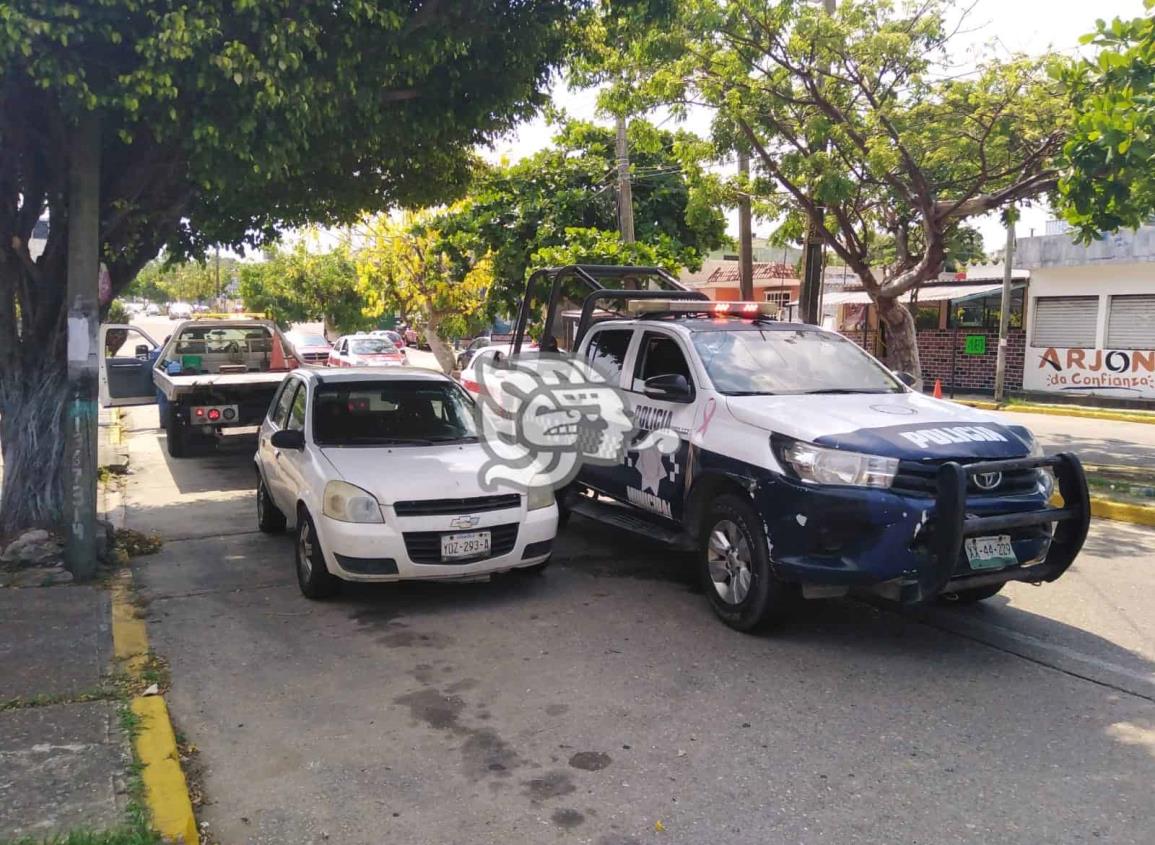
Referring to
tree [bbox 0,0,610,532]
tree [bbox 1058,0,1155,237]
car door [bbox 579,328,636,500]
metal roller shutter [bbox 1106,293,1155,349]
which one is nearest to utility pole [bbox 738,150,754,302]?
tree [bbox 1058,0,1155,237]

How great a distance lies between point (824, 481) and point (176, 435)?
29.6 feet

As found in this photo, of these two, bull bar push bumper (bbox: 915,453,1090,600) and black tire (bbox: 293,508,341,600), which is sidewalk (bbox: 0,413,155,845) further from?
bull bar push bumper (bbox: 915,453,1090,600)

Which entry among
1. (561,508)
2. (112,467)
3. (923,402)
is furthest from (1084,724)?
(112,467)

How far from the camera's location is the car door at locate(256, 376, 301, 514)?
24.2 feet

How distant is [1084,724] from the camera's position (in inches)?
177

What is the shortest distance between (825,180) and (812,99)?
1635 millimetres

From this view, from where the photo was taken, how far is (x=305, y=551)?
21.4 feet

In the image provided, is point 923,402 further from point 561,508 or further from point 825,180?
point 825,180

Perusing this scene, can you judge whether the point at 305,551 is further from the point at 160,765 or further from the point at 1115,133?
the point at 1115,133

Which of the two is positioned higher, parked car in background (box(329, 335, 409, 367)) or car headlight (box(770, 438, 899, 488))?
parked car in background (box(329, 335, 409, 367))

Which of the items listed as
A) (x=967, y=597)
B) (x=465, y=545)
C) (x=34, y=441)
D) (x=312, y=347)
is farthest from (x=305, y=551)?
(x=312, y=347)

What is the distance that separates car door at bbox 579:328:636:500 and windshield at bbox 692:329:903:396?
36.7 inches

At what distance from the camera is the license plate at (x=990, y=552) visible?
5125 mm

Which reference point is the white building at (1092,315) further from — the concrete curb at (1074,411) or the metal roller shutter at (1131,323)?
the concrete curb at (1074,411)
